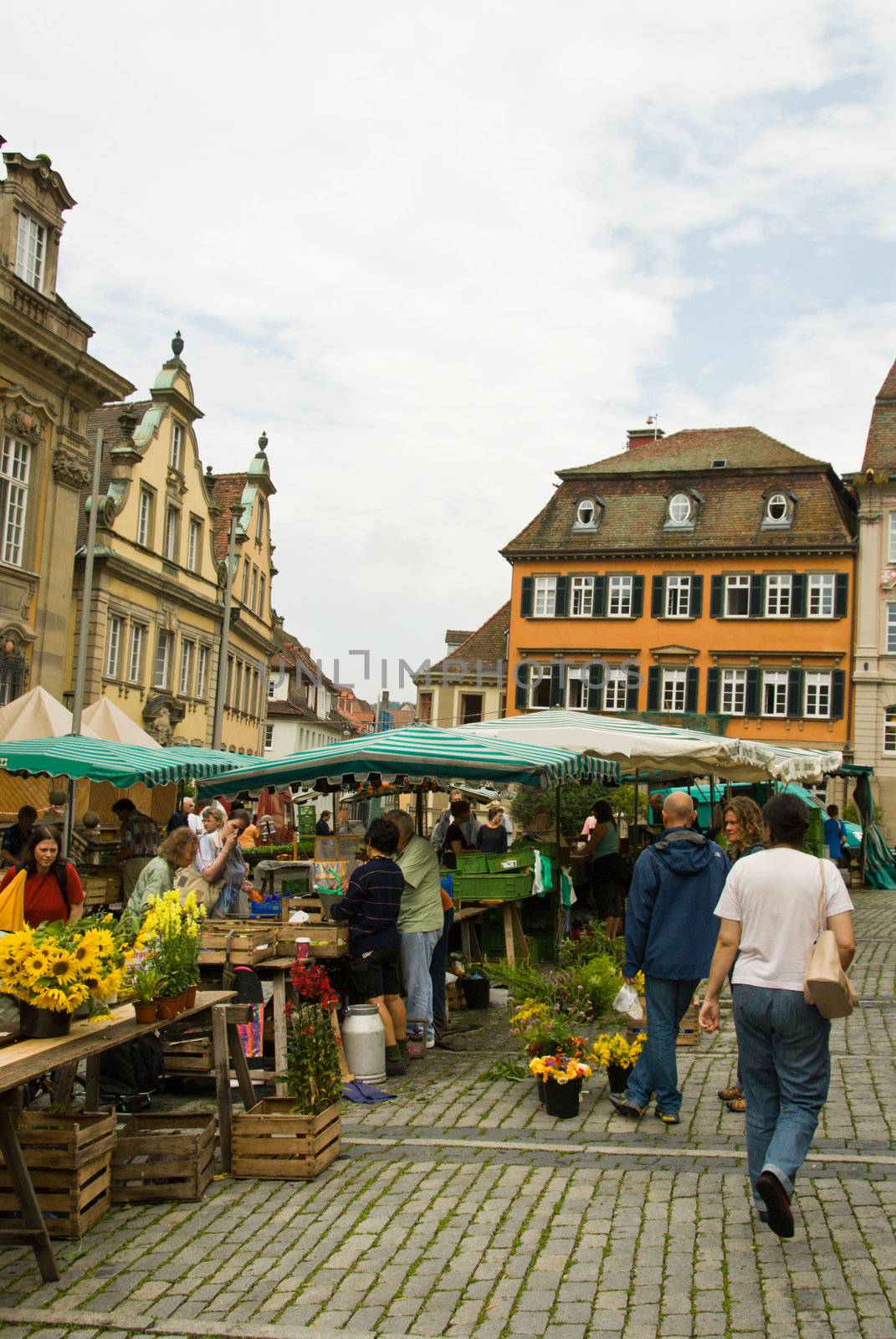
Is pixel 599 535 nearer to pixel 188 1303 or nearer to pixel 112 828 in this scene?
pixel 112 828

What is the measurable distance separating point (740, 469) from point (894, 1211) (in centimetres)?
4581

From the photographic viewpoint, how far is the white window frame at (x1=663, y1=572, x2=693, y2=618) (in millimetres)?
49781

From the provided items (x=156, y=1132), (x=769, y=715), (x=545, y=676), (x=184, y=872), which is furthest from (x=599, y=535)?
(x=156, y=1132)

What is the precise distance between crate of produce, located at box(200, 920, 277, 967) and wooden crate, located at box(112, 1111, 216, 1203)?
193cm

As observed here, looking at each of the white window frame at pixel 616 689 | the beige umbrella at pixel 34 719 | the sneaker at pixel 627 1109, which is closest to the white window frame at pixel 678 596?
the white window frame at pixel 616 689

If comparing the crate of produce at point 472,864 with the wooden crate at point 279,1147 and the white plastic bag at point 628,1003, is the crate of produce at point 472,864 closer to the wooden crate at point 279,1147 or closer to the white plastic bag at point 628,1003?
the white plastic bag at point 628,1003

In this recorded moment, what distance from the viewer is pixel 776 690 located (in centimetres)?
4794

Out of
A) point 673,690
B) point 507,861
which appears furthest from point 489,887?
point 673,690

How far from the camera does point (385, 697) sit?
44125 millimetres

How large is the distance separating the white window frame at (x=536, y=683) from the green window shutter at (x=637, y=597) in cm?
375

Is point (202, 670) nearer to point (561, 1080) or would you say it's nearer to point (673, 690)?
point (673, 690)

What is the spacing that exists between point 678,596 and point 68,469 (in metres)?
28.9

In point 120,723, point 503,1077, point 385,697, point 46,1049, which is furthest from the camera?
point 385,697

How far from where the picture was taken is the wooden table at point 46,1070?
17.6ft
